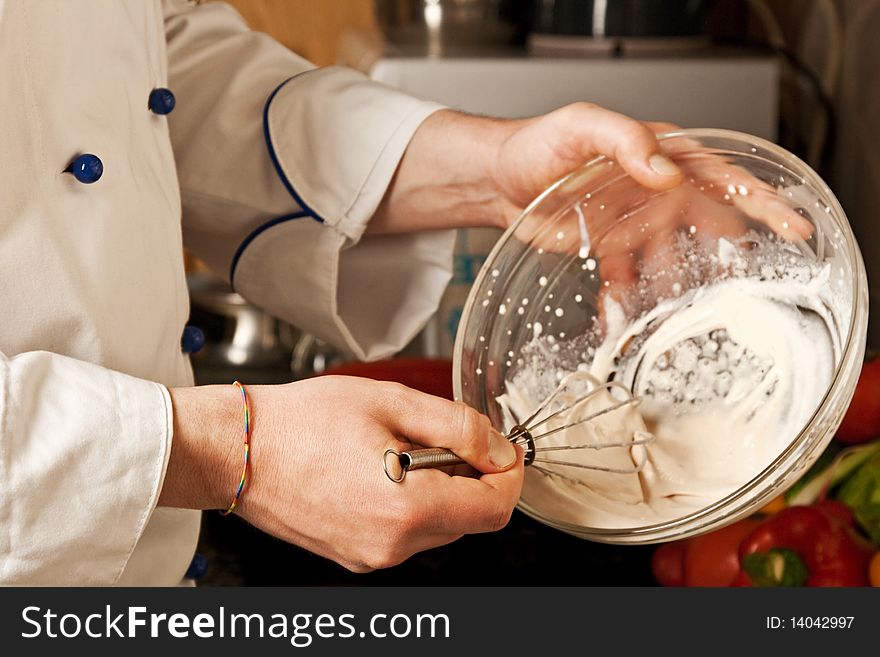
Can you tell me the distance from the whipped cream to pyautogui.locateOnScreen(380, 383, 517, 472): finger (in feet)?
0.25

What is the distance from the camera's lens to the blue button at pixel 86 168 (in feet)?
1.74

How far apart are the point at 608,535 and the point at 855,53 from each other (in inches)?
31.4

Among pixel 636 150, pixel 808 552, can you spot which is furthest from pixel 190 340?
pixel 808 552

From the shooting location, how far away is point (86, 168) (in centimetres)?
53

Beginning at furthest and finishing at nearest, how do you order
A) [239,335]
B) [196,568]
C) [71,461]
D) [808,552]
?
[239,335] < [808,552] < [196,568] < [71,461]

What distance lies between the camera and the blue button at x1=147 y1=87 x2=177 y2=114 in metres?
0.61

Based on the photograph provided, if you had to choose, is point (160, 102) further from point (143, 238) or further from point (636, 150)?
point (636, 150)

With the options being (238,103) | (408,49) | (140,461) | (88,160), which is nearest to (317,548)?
(140,461)

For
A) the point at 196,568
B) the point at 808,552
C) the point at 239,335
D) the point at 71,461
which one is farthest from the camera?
the point at 239,335

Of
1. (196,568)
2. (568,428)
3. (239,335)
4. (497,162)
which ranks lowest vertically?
(239,335)

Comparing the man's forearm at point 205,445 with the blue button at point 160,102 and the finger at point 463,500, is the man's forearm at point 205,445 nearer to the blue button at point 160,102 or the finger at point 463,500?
the finger at point 463,500

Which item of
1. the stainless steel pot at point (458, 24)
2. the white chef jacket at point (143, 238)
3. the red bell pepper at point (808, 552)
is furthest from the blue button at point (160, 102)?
the stainless steel pot at point (458, 24)

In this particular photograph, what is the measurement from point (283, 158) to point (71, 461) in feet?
1.13

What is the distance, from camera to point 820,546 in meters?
0.77
